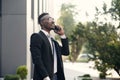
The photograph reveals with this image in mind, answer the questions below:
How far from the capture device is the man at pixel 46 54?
14.6 ft

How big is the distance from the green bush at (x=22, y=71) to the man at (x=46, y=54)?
10.5m

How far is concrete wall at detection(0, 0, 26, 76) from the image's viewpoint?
626 inches

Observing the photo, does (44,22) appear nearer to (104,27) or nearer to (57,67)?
(57,67)

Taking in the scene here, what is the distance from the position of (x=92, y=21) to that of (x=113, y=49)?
273 centimetres

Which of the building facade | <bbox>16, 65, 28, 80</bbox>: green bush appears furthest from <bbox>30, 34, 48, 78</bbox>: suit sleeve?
the building facade

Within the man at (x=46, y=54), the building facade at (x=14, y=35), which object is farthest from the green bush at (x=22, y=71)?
the man at (x=46, y=54)

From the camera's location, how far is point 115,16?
1683 cm

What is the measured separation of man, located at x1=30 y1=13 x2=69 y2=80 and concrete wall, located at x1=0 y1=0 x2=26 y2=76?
1120 cm

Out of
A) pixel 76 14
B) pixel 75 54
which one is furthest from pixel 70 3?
pixel 75 54

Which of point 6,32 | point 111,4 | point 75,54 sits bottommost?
point 75,54

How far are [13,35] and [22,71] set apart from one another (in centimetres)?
178

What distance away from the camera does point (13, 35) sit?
16094 mm

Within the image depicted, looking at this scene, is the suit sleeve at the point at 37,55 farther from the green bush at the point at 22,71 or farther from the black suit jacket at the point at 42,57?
the green bush at the point at 22,71

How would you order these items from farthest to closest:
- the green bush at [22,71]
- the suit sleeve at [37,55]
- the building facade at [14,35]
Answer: the building facade at [14,35], the green bush at [22,71], the suit sleeve at [37,55]
